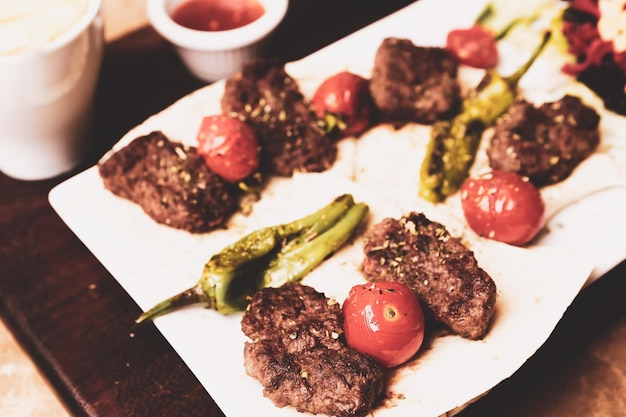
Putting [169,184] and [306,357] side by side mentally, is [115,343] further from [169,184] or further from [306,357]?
[306,357]

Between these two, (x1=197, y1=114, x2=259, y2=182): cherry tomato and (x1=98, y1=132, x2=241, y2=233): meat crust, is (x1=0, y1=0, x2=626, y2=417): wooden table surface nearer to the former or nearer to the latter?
(x1=98, y1=132, x2=241, y2=233): meat crust

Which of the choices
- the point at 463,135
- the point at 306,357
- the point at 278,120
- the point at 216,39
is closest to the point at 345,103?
the point at 278,120

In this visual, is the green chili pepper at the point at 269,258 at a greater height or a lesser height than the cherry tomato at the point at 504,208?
lesser

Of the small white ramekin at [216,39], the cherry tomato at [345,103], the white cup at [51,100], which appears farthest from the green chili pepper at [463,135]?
the white cup at [51,100]

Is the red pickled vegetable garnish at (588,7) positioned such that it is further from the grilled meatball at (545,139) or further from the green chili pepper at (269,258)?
the green chili pepper at (269,258)

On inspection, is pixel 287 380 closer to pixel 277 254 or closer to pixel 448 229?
pixel 277 254
